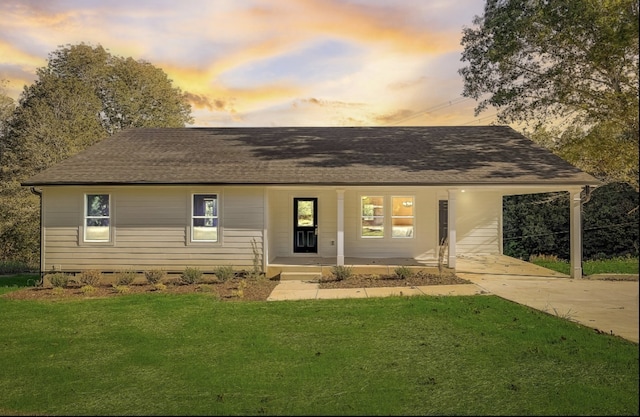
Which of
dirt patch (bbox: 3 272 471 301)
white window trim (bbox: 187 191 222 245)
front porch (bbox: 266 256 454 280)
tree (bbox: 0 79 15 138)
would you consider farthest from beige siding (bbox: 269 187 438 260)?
tree (bbox: 0 79 15 138)

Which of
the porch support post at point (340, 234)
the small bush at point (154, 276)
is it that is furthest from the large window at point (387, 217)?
the small bush at point (154, 276)

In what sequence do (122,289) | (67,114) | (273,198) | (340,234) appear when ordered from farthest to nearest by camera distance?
(67,114) → (273,198) → (340,234) → (122,289)

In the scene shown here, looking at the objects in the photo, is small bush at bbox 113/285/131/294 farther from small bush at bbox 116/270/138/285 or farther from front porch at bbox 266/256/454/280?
front porch at bbox 266/256/454/280

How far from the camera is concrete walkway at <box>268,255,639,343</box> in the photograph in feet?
27.3

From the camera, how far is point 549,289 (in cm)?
1116

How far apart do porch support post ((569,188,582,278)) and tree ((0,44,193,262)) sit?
85.2ft

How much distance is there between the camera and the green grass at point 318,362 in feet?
15.5

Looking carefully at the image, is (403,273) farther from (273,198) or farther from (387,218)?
(273,198)

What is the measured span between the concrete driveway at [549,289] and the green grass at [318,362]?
0.46m

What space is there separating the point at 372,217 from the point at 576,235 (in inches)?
249

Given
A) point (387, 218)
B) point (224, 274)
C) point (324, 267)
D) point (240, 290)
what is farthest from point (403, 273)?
point (224, 274)

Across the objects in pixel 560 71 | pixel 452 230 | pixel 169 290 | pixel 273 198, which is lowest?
pixel 169 290

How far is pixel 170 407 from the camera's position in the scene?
4.68 m

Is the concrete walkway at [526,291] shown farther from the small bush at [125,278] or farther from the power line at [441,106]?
the power line at [441,106]
